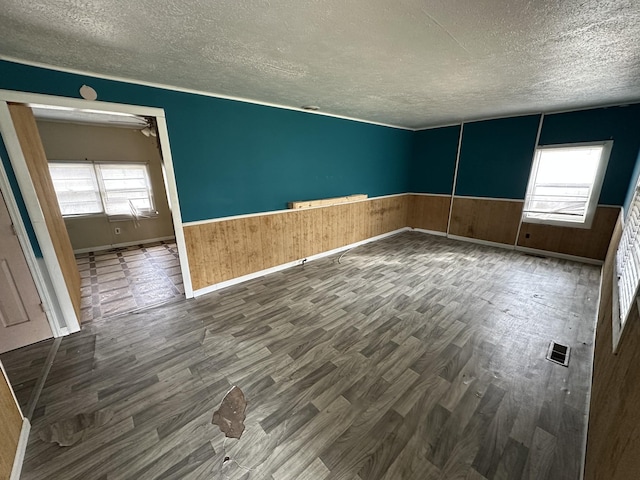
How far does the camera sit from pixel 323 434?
161 centimetres

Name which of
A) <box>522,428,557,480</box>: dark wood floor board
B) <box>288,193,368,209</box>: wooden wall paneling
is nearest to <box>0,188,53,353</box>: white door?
<box>288,193,368,209</box>: wooden wall paneling

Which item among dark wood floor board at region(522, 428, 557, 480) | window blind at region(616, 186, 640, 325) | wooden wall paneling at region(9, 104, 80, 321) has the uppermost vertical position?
wooden wall paneling at region(9, 104, 80, 321)

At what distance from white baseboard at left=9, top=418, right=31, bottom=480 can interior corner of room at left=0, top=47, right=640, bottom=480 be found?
3.3 inches

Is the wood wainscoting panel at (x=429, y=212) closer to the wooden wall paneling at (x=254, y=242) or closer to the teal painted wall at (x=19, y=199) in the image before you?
the wooden wall paneling at (x=254, y=242)

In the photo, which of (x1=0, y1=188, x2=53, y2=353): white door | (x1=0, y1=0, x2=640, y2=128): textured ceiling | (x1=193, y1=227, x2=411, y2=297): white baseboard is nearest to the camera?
(x1=0, y1=0, x2=640, y2=128): textured ceiling

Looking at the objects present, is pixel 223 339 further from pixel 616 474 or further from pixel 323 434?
pixel 616 474

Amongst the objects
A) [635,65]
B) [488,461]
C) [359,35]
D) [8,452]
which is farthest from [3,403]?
[635,65]

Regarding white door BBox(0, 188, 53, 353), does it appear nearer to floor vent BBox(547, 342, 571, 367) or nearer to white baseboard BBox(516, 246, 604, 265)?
floor vent BBox(547, 342, 571, 367)

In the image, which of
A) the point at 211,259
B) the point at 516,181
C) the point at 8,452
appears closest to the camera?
the point at 8,452

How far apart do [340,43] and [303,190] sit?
262 cm

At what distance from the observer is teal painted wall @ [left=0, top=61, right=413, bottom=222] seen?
2.51 metres

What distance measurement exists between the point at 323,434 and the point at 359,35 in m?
2.67

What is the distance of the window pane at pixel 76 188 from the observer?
4.92 m

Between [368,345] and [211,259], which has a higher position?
[211,259]
